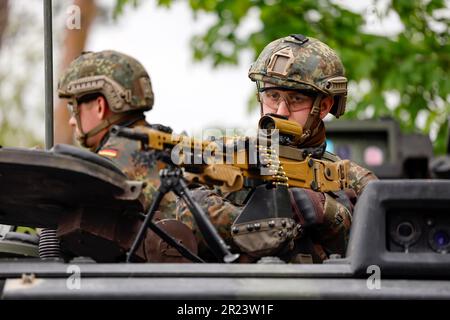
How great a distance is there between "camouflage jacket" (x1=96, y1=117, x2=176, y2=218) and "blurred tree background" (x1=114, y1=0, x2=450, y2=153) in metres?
9.53

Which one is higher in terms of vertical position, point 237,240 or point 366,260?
point 237,240

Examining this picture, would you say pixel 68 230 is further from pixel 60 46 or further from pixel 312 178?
pixel 60 46

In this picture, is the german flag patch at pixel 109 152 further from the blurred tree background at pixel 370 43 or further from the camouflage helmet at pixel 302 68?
the blurred tree background at pixel 370 43

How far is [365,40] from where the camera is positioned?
16609 mm

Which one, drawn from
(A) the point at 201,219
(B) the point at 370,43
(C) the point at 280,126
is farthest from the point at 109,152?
(B) the point at 370,43

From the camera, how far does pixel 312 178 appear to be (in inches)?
219

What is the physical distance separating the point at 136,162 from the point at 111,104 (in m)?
0.28

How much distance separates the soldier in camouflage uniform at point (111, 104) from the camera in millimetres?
6043

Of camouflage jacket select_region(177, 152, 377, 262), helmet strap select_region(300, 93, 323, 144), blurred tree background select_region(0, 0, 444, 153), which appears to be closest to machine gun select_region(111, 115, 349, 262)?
camouflage jacket select_region(177, 152, 377, 262)

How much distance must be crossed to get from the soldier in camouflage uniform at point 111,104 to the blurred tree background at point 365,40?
9401 millimetres

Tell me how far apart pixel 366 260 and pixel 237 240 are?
1.10 m

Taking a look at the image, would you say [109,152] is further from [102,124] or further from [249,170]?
[249,170]

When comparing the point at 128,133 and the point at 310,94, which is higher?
the point at 310,94
